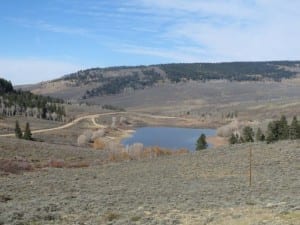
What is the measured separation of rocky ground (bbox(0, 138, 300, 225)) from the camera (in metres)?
19.2

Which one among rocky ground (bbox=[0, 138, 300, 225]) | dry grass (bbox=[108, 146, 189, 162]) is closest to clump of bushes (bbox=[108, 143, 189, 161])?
dry grass (bbox=[108, 146, 189, 162])

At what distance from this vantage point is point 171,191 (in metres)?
30.6

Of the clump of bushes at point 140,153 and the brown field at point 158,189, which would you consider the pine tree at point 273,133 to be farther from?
the clump of bushes at point 140,153

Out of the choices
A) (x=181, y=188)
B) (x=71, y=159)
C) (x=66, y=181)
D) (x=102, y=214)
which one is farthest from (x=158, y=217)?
(x=71, y=159)

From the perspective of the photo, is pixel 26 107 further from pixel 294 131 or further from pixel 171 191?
pixel 171 191

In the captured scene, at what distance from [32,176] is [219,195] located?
21.9 m

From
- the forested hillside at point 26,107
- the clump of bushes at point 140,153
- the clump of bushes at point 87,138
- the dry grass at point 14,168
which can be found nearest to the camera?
the dry grass at point 14,168

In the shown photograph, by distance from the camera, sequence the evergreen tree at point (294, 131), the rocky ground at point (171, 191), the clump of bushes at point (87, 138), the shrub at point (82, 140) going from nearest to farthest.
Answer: the rocky ground at point (171, 191) → the evergreen tree at point (294, 131) → the shrub at point (82, 140) → the clump of bushes at point (87, 138)

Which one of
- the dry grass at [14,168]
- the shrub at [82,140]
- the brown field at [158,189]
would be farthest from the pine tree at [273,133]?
the shrub at [82,140]

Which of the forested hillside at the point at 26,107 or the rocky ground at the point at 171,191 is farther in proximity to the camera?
the forested hillside at the point at 26,107

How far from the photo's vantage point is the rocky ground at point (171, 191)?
19172mm

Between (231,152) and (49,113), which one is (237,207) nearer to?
(231,152)

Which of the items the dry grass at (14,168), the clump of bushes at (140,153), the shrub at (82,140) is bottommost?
the shrub at (82,140)

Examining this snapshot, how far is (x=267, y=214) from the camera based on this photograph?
59.2 ft
